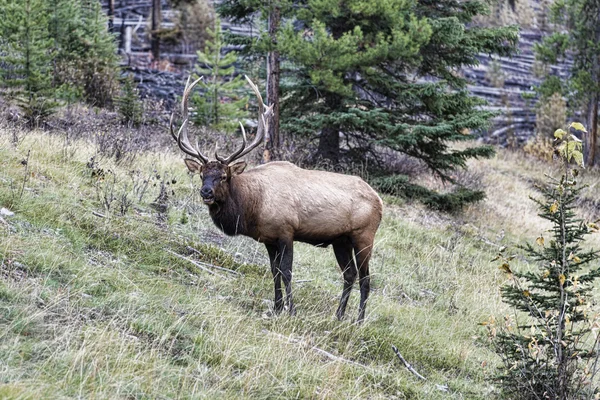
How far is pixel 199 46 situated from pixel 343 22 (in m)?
19.8

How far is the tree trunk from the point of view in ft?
41.4

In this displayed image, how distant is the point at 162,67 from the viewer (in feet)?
92.0

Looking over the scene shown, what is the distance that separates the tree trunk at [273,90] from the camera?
497 inches

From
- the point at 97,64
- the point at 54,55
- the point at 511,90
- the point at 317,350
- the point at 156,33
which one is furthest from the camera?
the point at 511,90

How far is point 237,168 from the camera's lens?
673cm

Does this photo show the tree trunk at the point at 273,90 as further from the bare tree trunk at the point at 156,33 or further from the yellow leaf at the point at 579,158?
the bare tree trunk at the point at 156,33

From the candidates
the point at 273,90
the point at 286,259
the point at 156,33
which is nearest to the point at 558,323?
the point at 286,259

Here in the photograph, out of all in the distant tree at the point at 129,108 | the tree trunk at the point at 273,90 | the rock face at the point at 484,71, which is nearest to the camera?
the tree trunk at the point at 273,90

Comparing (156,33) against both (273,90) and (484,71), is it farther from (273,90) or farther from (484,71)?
(273,90)

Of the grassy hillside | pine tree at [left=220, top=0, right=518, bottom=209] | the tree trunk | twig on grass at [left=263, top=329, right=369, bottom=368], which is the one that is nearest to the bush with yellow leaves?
pine tree at [left=220, top=0, right=518, bottom=209]

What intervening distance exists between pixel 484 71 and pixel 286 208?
29.6 m

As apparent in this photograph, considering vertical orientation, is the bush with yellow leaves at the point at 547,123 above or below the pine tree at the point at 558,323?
below

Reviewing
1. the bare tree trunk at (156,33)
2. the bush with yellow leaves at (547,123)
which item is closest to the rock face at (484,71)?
the bare tree trunk at (156,33)

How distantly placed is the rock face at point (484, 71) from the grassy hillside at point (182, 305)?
13.9 metres
